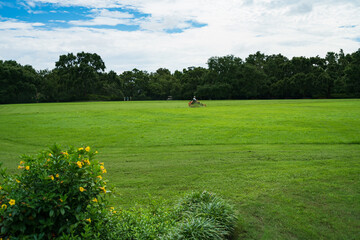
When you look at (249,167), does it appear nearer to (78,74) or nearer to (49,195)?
(49,195)

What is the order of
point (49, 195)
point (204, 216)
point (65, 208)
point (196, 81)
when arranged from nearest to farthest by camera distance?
1. point (49, 195)
2. point (65, 208)
3. point (204, 216)
4. point (196, 81)

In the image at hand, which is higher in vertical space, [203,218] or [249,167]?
[203,218]

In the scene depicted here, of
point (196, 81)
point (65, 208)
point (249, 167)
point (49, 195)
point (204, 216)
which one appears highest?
point (196, 81)

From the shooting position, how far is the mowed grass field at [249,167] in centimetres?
514

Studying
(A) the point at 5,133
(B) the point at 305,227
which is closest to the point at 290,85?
(A) the point at 5,133

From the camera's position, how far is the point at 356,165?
341 inches

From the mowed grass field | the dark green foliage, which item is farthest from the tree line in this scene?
the dark green foliage

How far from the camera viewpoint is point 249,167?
8.62m

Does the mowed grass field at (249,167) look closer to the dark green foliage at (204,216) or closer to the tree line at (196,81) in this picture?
the dark green foliage at (204,216)

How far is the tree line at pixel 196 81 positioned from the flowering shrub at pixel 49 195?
82791 millimetres

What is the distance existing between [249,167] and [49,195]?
21.4ft

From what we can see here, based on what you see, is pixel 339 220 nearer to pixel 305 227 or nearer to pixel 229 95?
pixel 305 227

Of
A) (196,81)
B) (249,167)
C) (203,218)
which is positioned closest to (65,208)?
(203,218)

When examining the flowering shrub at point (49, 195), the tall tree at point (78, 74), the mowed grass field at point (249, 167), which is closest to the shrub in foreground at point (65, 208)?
the flowering shrub at point (49, 195)
